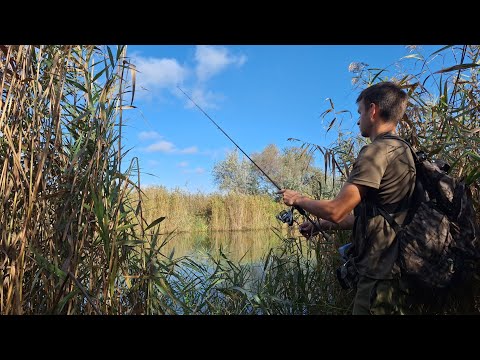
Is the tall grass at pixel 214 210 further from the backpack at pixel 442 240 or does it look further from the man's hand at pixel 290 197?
the backpack at pixel 442 240


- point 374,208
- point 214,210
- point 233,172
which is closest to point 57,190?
point 374,208

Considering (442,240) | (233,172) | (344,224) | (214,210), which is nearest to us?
(442,240)

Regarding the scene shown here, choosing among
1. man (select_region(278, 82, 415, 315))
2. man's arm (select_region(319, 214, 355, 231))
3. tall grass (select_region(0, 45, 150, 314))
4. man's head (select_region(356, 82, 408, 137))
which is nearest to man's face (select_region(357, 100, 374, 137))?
man's head (select_region(356, 82, 408, 137))

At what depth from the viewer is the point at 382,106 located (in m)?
2.09

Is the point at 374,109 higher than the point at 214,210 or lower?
higher

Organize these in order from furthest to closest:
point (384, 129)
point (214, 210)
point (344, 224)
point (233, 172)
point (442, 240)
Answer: point (233, 172) → point (214, 210) → point (344, 224) → point (384, 129) → point (442, 240)

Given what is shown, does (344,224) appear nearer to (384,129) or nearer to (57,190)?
(384,129)

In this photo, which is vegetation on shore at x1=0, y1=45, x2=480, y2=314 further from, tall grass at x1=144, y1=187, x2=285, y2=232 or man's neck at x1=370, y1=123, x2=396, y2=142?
tall grass at x1=144, y1=187, x2=285, y2=232

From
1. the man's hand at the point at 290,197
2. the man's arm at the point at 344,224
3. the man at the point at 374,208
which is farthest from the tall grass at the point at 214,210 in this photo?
the man at the point at 374,208

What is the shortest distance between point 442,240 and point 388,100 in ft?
2.55

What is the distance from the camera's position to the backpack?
1829 mm
